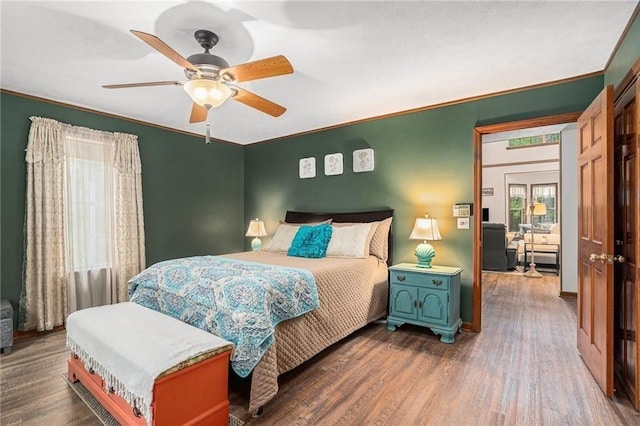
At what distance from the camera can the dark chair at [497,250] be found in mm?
6613

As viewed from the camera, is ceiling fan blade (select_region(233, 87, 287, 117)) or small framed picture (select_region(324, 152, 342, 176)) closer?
ceiling fan blade (select_region(233, 87, 287, 117))

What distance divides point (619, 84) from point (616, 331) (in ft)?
6.08

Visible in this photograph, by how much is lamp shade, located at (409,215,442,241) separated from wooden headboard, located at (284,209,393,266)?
1.78 feet

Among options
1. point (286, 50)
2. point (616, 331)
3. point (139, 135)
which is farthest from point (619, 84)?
point (139, 135)

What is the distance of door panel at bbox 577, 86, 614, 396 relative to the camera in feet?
7.00

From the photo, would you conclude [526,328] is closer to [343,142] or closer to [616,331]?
[616,331]

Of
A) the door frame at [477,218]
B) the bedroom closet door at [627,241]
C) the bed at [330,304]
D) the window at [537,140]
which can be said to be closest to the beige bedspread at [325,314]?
the bed at [330,304]

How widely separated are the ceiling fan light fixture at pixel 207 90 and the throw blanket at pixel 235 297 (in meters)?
1.30

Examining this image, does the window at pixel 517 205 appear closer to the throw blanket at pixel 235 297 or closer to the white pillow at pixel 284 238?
the white pillow at pixel 284 238

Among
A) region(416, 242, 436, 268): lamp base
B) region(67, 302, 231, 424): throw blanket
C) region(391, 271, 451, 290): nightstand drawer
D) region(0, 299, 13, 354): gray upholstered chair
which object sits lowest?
region(0, 299, 13, 354): gray upholstered chair

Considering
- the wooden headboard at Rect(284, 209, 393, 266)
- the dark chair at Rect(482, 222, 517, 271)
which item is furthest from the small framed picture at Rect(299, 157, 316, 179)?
the dark chair at Rect(482, 222, 517, 271)

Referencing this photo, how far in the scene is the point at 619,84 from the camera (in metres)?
2.32

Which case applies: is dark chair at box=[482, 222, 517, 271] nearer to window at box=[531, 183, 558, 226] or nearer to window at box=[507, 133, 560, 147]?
window at box=[531, 183, 558, 226]

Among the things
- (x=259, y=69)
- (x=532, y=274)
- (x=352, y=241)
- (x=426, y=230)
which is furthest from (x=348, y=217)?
(x=532, y=274)
